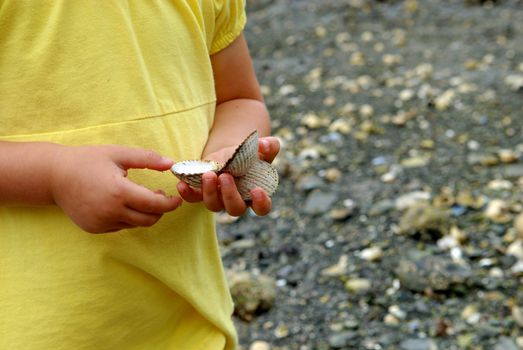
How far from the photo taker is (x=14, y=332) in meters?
0.93

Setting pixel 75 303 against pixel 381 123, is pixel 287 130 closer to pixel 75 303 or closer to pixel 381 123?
pixel 381 123

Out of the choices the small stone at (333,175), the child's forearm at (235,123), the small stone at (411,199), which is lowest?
the small stone at (333,175)

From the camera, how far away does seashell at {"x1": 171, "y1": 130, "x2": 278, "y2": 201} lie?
0.84 m

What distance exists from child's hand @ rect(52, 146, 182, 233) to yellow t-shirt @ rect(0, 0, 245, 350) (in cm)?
6

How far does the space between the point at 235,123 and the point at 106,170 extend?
0.95 feet

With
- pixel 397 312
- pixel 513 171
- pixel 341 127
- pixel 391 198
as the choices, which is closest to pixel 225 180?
pixel 397 312

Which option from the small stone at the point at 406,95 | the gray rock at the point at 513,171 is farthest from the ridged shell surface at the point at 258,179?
the small stone at the point at 406,95

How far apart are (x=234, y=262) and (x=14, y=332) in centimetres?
146

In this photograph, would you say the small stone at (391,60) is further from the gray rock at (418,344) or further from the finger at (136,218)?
the finger at (136,218)

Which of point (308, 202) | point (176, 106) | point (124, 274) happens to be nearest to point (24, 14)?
point (176, 106)

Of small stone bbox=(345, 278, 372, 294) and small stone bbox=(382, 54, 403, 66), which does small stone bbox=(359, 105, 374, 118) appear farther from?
small stone bbox=(345, 278, 372, 294)

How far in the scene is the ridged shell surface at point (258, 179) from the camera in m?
0.87

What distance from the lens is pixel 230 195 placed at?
2.77 feet

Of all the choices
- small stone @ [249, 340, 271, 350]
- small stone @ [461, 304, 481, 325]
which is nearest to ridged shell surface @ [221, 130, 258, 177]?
small stone @ [249, 340, 271, 350]
